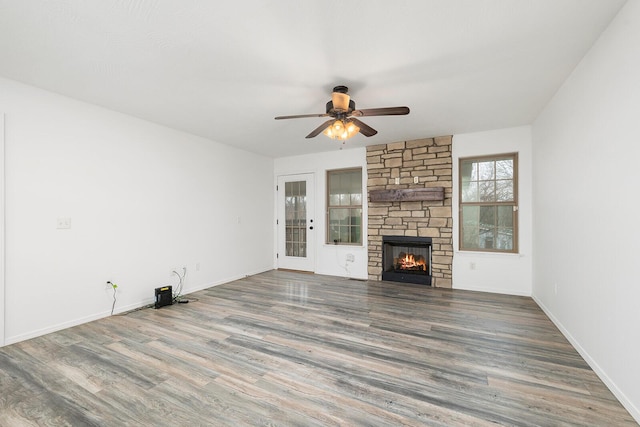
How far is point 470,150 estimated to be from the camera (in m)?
4.60

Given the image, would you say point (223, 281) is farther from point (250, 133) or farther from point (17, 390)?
point (17, 390)

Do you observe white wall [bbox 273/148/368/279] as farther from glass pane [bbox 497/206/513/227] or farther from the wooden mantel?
glass pane [bbox 497/206/513/227]

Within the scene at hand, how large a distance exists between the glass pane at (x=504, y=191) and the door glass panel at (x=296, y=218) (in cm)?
352

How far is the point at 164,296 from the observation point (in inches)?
150

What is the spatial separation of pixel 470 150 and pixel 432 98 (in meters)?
1.87

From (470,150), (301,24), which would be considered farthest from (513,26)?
(470,150)

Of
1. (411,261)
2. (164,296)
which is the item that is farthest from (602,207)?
(164,296)

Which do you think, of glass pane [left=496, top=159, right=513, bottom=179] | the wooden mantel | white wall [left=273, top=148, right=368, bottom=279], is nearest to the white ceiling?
glass pane [left=496, top=159, right=513, bottom=179]

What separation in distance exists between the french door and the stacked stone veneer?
1.31 metres

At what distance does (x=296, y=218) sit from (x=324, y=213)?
0.71 m

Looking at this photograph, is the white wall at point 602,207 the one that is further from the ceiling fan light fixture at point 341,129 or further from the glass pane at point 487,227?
the ceiling fan light fixture at point 341,129

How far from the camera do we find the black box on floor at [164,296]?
12.3 feet

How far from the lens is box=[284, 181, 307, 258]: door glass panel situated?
19.9 feet

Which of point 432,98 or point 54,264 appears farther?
point 432,98
